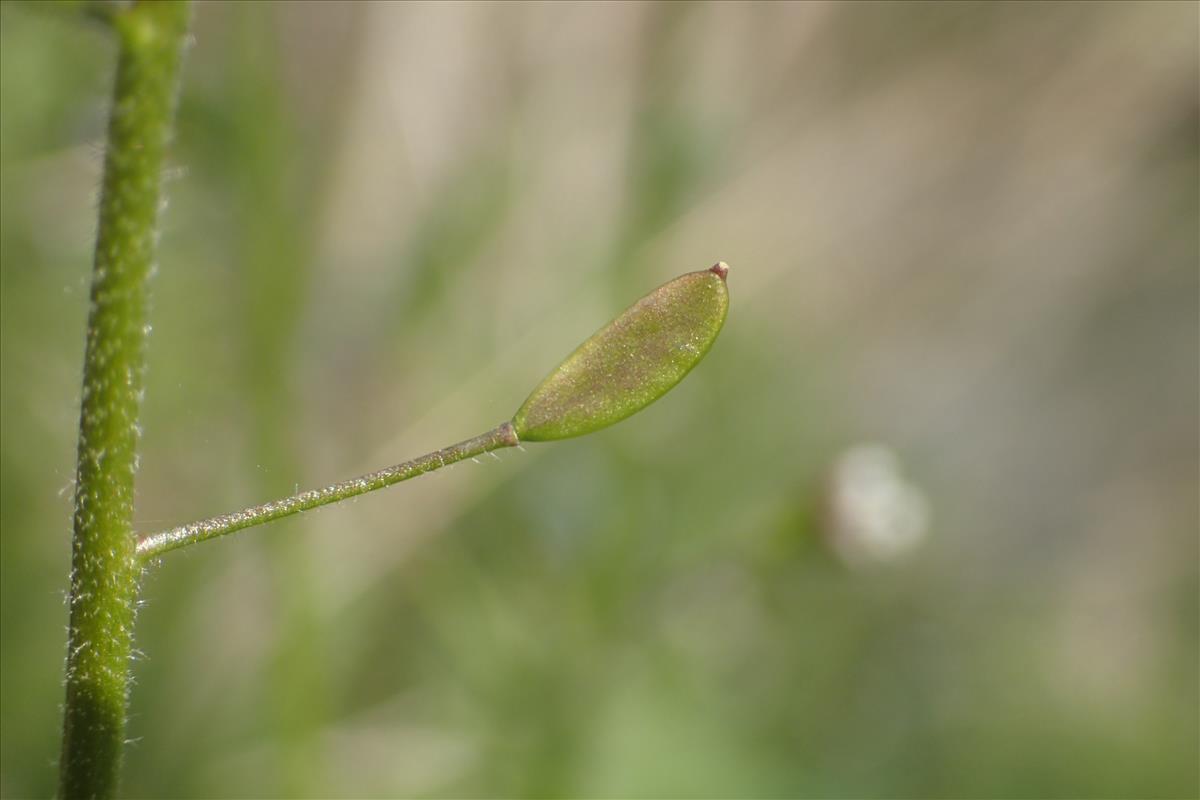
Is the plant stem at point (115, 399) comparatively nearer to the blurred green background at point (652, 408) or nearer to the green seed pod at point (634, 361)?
the green seed pod at point (634, 361)

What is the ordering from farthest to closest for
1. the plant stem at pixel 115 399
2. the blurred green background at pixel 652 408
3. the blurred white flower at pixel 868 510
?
the blurred white flower at pixel 868 510
the blurred green background at pixel 652 408
the plant stem at pixel 115 399

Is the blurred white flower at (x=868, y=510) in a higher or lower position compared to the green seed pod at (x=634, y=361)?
higher

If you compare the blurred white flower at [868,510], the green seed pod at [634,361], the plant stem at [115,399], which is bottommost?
the green seed pod at [634,361]

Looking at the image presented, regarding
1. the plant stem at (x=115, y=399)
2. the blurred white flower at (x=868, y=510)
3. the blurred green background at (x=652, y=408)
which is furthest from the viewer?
the blurred white flower at (x=868, y=510)

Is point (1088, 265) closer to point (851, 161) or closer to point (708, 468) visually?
point (851, 161)

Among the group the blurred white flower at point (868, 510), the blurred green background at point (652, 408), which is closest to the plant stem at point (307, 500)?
the blurred green background at point (652, 408)

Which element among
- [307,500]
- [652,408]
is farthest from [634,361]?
[652,408]
